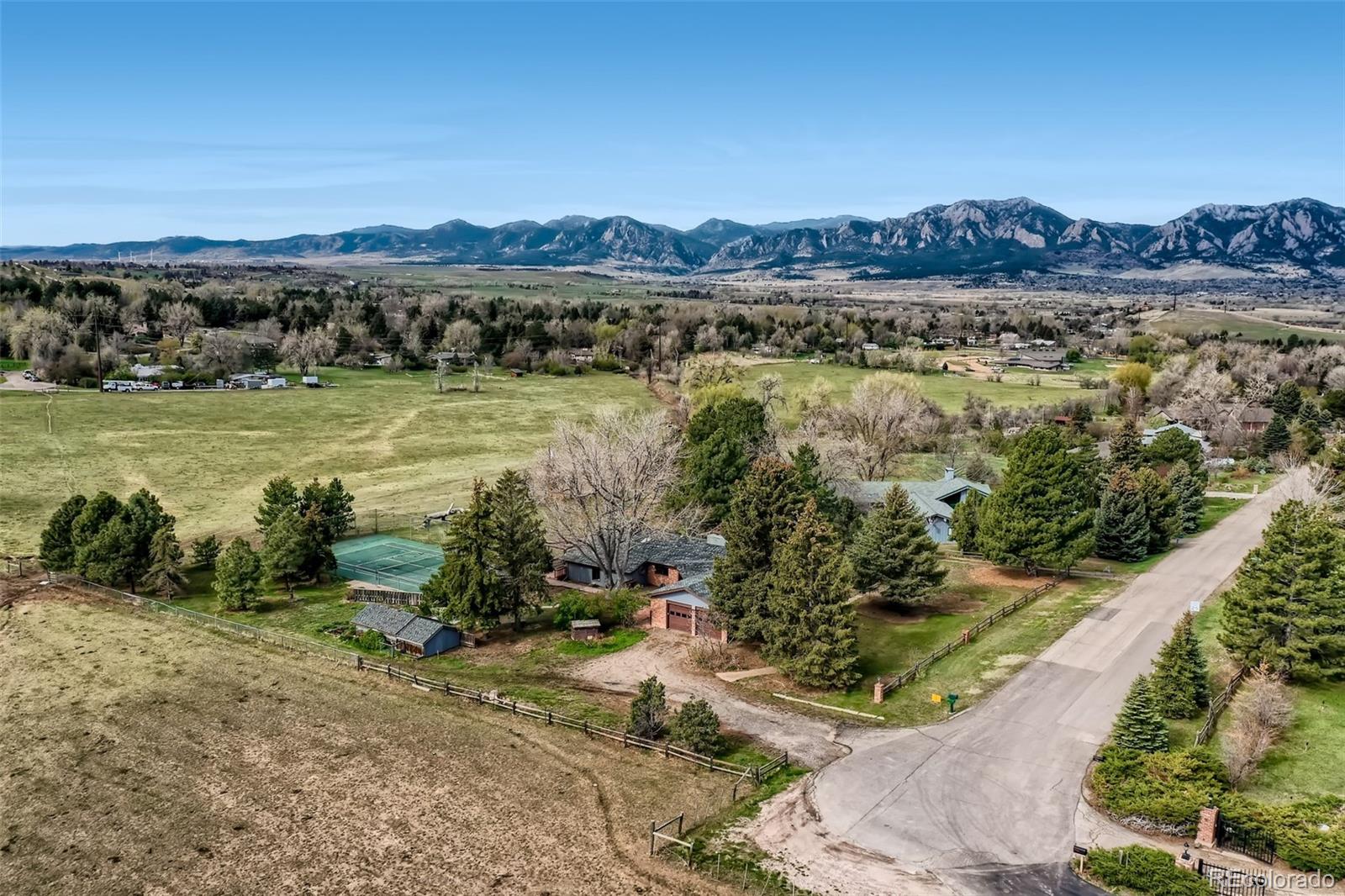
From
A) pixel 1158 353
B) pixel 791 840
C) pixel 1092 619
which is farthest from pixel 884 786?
pixel 1158 353

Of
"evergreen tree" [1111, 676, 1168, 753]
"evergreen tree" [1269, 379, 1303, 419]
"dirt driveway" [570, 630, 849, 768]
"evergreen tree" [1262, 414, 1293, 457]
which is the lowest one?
"dirt driveway" [570, 630, 849, 768]

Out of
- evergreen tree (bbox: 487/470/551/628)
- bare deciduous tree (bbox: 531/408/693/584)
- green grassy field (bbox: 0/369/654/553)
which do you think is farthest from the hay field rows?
green grassy field (bbox: 0/369/654/553)

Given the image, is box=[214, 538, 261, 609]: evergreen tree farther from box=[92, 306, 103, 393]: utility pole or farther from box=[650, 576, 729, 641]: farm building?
box=[92, 306, 103, 393]: utility pole

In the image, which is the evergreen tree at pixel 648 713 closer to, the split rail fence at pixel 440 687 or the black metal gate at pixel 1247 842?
the split rail fence at pixel 440 687

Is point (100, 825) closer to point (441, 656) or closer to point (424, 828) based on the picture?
point (424, 828)

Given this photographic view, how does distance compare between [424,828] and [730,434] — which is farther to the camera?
[730,434]

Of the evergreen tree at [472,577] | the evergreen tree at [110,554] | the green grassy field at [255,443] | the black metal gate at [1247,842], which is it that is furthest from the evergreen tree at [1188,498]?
the evergreen tree at [110,554]

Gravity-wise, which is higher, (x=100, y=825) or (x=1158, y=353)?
(x=1158, y=353)
